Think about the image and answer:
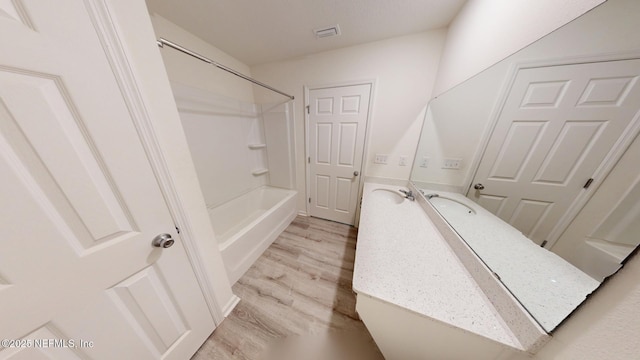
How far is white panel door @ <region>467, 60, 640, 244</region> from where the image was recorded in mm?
473

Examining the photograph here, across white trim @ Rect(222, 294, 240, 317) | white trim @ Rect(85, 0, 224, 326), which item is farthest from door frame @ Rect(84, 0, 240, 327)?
white trim @ Rect(222, 294, 240, 317)

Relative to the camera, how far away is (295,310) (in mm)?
1237

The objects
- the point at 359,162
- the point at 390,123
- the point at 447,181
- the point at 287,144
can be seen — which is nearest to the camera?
the point at 447,181

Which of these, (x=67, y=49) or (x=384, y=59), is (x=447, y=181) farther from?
(x=67, y=49)

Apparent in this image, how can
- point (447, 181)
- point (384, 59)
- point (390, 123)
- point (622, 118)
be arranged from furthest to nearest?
point (390, 123), point (384, 59), point (447, 181), point (622, 118)

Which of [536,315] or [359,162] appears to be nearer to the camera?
[536,315]

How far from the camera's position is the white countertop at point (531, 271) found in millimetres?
487

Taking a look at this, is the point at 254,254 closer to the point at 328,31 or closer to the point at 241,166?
the point at 241,166

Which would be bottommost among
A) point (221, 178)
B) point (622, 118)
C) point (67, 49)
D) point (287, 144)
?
point (221, 178)

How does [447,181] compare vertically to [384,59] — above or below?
below

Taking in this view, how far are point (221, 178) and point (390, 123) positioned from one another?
84.2 inches

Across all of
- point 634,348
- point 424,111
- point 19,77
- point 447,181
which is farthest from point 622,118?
point 19,77

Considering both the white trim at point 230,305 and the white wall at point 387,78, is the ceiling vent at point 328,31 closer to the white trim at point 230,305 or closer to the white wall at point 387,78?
the white wall at point 387,78

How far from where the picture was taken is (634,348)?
31 cm
